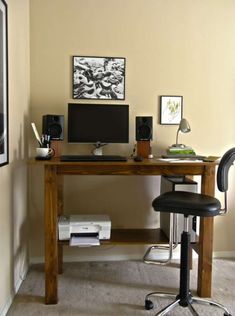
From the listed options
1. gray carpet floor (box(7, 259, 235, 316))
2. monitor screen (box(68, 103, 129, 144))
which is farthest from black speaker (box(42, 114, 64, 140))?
gray carpet floor (box(7, 259, 235, 316))

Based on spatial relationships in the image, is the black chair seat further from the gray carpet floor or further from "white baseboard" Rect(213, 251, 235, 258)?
"white baseboard" Rect(213, 251, 235, 258)

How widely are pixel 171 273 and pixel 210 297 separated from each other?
42cm

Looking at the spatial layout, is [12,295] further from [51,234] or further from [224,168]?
[224,168]

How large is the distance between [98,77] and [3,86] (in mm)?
999

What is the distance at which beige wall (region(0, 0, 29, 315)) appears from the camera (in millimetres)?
1994

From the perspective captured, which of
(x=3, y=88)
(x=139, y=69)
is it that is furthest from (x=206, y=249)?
(x=3, y=88)

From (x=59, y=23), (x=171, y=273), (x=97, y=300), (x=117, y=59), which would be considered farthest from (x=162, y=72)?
(x=97, y=300)

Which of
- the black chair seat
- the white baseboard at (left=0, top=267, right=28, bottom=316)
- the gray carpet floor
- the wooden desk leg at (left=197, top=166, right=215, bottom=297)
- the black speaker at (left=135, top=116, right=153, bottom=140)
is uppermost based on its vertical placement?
the black speaker at (left=135, top=116, right=153, bottom=140)

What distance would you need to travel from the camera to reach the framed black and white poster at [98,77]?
2.67 metres

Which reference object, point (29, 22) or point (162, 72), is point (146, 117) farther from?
point (29, 22)

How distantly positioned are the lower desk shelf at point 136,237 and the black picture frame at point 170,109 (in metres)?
0.97

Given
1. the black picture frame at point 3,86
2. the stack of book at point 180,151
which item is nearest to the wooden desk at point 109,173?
the black picture frame at point 3,86

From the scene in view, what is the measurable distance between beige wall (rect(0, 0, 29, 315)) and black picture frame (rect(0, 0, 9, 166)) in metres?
0.10

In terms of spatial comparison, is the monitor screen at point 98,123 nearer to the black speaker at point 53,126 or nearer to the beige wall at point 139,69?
the black speaker at point 53,126
